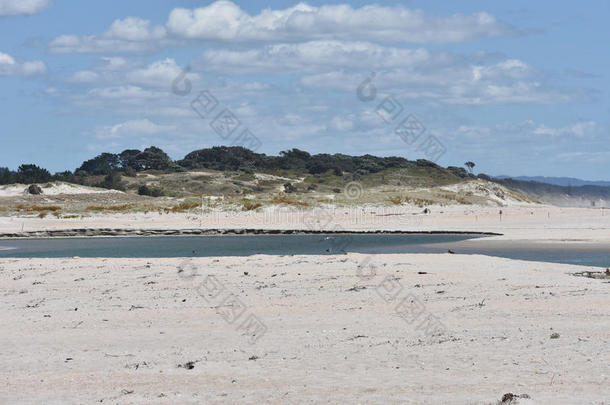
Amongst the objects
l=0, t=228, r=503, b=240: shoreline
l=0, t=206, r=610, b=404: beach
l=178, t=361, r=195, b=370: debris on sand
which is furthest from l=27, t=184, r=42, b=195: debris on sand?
l=178, t=361, r=195, b=370: debris on sand

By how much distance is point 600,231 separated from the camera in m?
47.8

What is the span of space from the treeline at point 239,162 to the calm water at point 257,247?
73.7 meters

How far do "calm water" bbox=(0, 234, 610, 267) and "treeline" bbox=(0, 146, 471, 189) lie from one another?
2902 inches

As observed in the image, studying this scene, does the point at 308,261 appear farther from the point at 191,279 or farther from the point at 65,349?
the point at 65,349

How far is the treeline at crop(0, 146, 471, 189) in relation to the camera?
129625 millimetres

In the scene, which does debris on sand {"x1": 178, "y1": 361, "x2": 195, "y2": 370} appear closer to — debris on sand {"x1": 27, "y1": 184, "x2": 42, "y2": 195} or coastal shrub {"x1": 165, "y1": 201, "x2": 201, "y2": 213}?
coastal shrub {"x1": 165, "y1": 201, "x2": 201, "y2": 213}

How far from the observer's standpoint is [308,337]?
46.9ft

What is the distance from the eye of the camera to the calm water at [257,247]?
117ft

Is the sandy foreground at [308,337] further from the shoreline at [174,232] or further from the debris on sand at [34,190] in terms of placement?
the debris on sand at [34,190]

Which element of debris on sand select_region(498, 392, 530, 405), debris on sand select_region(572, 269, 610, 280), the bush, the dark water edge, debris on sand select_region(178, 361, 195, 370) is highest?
the bush

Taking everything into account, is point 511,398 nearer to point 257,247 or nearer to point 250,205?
point 257,247

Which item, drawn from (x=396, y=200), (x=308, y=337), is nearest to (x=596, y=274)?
(x=308, y=337)

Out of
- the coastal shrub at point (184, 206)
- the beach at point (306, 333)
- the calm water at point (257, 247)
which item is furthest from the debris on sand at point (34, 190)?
the beach at point (306, 333)

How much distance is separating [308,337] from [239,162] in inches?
4969
